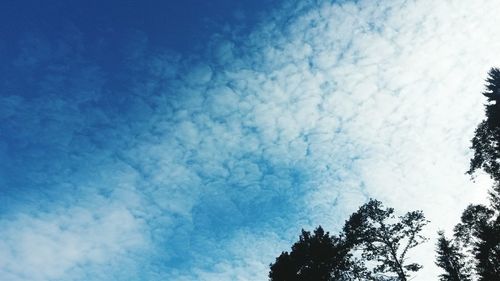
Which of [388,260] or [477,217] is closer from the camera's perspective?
[388,260]

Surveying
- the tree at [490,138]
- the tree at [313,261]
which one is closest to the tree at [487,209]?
the tree at [490,138]

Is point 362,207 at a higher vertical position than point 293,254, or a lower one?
higher

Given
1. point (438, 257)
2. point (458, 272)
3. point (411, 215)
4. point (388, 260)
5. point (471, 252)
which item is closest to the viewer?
point (388, 260)

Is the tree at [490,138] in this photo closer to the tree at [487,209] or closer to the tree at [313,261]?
the tree at [487,209]

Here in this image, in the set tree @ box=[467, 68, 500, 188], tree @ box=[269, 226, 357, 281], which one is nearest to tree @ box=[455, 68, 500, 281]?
tree @ box=[467, 68, 500, 188]

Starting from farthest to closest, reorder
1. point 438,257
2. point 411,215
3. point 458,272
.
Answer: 1. point 438,257
2. point 458,272
3. point 411,215

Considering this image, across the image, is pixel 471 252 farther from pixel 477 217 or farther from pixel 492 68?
pixel 492 68

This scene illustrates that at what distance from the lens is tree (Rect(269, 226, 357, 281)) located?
100ft

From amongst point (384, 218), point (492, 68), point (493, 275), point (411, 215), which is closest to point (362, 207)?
point (384, 218)

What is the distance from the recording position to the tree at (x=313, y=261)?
30547mm

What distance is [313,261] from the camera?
31250 mm

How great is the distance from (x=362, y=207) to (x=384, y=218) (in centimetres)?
231

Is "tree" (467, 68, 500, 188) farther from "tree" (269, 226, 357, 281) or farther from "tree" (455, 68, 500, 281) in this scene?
"tree" (269, 226, 357, 281)

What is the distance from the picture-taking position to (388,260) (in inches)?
1318
